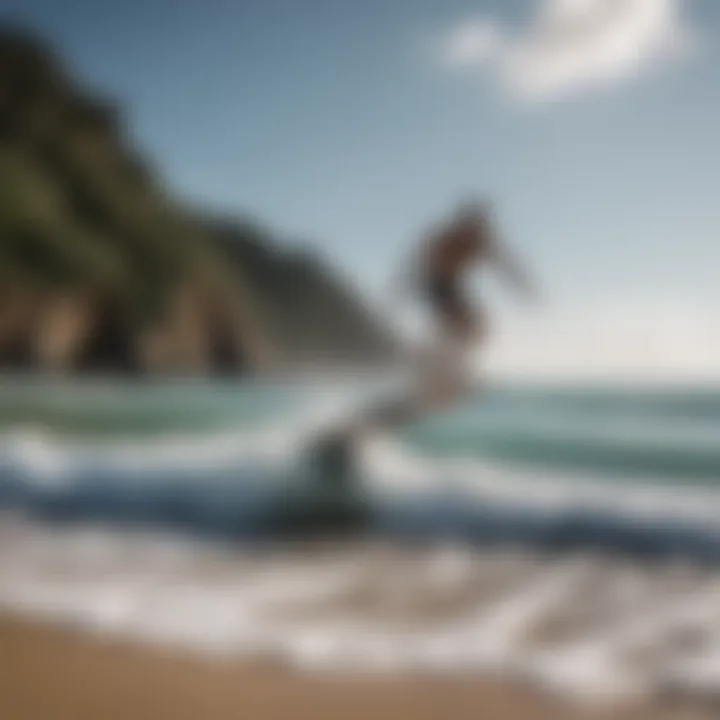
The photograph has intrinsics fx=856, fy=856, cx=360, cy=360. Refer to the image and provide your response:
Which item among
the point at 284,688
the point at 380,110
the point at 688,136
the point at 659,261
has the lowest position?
the point at 284,688

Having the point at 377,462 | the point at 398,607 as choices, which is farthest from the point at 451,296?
the point at 398,607

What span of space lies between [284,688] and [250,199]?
0.68 m

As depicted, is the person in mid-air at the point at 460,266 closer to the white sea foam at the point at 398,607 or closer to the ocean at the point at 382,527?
the ocean at the point at 382,527

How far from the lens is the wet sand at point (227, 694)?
90 cm

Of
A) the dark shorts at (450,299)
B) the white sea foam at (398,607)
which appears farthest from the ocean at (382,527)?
the dark shorts at (450,299)

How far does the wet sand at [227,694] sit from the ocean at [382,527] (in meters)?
0.03

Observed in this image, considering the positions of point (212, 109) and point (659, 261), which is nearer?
point (659, 261)

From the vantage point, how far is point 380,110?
120 centimetres

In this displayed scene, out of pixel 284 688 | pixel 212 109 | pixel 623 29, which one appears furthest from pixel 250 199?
pixel 284 688

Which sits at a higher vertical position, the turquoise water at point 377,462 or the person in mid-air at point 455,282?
the person in mid-air at point 455,282

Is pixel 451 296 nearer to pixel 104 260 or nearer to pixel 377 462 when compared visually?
pixel 377 462

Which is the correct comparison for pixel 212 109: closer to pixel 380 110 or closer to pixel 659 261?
pixel 380 110

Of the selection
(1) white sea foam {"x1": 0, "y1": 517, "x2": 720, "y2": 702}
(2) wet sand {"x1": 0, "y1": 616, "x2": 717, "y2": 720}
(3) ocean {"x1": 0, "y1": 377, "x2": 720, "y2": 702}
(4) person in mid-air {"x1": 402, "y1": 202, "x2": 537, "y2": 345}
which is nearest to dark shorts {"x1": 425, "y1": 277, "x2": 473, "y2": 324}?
(4) person in mid-air {"x1": 402, "y1": 202, "x2": 537, "y2": 345}

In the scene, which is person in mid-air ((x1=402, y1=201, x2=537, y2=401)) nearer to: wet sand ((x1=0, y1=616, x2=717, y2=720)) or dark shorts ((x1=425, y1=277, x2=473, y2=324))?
dark shorts ((x1=425, y1=277, x2=473, y2=324))
